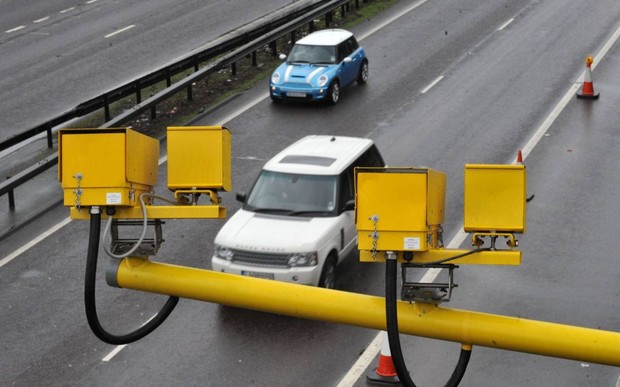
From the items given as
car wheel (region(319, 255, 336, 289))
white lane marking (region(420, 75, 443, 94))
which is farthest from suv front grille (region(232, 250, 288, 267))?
white lane marking (region(420, 75, 443, 94))

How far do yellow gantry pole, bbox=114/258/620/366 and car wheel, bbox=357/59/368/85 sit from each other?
2295 centimetres

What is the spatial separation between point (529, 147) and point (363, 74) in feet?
21.2

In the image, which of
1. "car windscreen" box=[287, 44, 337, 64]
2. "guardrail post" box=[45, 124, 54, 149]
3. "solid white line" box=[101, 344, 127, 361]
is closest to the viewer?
"solid white line" box=[101, 344, 127, 361]

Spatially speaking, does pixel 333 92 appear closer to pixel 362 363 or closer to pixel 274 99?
pixel 274 99

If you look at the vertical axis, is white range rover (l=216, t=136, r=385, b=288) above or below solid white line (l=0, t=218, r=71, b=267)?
above

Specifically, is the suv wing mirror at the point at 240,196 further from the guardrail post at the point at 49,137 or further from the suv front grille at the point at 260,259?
the guardrail post at the point at 49,137

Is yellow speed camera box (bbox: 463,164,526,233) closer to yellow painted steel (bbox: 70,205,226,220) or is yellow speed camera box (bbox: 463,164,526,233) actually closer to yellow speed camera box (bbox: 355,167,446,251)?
yellow speed camera box (bbox: 355,167,446,251)

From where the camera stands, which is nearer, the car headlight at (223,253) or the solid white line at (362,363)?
the solid white line at (362,363)

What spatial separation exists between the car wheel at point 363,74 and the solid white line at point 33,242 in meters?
10.9

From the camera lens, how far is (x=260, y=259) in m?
15.8

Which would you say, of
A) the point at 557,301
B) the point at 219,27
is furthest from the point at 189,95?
the point at 557,301

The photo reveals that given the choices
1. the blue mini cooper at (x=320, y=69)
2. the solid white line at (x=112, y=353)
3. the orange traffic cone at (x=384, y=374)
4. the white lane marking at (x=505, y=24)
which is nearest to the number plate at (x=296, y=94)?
the blue mini cooper at (x=320, y=69)

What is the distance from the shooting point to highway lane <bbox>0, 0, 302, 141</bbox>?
27.7 m

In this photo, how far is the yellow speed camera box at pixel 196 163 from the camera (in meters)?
6.11
